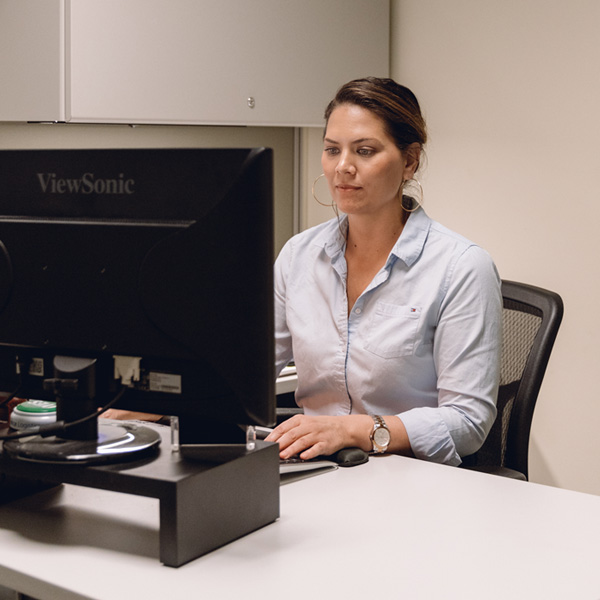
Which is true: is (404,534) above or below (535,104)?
below

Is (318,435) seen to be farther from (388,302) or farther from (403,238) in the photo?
(403,238)

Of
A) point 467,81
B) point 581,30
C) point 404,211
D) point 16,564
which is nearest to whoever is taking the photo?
point 16,564

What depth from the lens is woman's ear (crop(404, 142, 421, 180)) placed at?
1.83 metres

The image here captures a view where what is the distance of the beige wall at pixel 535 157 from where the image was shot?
2416mm

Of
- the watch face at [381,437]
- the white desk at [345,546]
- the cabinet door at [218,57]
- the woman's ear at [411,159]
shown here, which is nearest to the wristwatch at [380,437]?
the watch face at [381,437]

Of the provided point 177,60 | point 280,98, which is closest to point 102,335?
point 177,60

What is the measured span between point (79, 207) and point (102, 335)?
0.17 meters

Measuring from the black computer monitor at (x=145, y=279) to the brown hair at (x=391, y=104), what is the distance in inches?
31.5

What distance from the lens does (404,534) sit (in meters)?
1.11

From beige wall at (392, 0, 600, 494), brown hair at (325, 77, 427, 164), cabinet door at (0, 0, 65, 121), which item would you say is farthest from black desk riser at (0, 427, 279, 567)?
beige wall at (392, 0, 600, 494)

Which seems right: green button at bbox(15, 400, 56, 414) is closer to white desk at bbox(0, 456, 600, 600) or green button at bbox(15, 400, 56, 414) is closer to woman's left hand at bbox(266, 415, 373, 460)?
white desk at bbox(0, 456, 600, 600)

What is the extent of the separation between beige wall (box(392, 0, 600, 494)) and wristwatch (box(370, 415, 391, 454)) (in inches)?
46.4

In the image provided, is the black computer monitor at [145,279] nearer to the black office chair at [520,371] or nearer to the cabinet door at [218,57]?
the black office chair at [520,371]

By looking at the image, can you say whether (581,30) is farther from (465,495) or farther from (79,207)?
(79,207)
